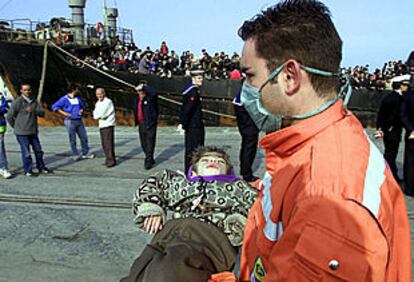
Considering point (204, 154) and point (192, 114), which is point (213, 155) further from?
point (192, 114)

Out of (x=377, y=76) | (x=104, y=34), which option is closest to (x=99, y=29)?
(x=104, y=34)

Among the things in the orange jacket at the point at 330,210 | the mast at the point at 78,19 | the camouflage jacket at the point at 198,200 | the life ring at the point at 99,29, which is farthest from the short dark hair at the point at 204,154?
the life ring at the point at 99,29

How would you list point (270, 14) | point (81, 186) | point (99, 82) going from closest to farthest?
point (270, 14)
point (81, 186)
point (99, 82)

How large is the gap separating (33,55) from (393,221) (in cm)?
2117

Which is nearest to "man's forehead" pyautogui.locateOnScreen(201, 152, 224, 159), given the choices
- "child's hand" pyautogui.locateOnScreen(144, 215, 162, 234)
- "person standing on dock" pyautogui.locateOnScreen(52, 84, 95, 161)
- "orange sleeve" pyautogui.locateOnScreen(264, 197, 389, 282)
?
"child's hand" pyautogui.locateOnScreen(144, 215, 162, 234)

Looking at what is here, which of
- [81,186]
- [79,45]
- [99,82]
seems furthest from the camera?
[79,45]

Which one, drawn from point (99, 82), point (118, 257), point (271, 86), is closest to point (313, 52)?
point (271, 86)

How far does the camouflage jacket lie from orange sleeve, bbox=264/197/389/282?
174 centimetres

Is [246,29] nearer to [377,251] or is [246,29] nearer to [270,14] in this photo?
[270,14]

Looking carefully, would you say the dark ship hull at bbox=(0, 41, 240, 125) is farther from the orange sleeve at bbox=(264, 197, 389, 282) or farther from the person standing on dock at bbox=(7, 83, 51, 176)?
the orange sleeve at bbox=(264, 197, 389, 282)

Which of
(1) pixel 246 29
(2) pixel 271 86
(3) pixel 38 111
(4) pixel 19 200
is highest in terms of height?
(1) pixel 246 29

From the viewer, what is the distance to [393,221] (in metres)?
1.10

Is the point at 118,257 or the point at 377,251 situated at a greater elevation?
the point at 377,251

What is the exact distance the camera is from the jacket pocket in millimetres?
953
